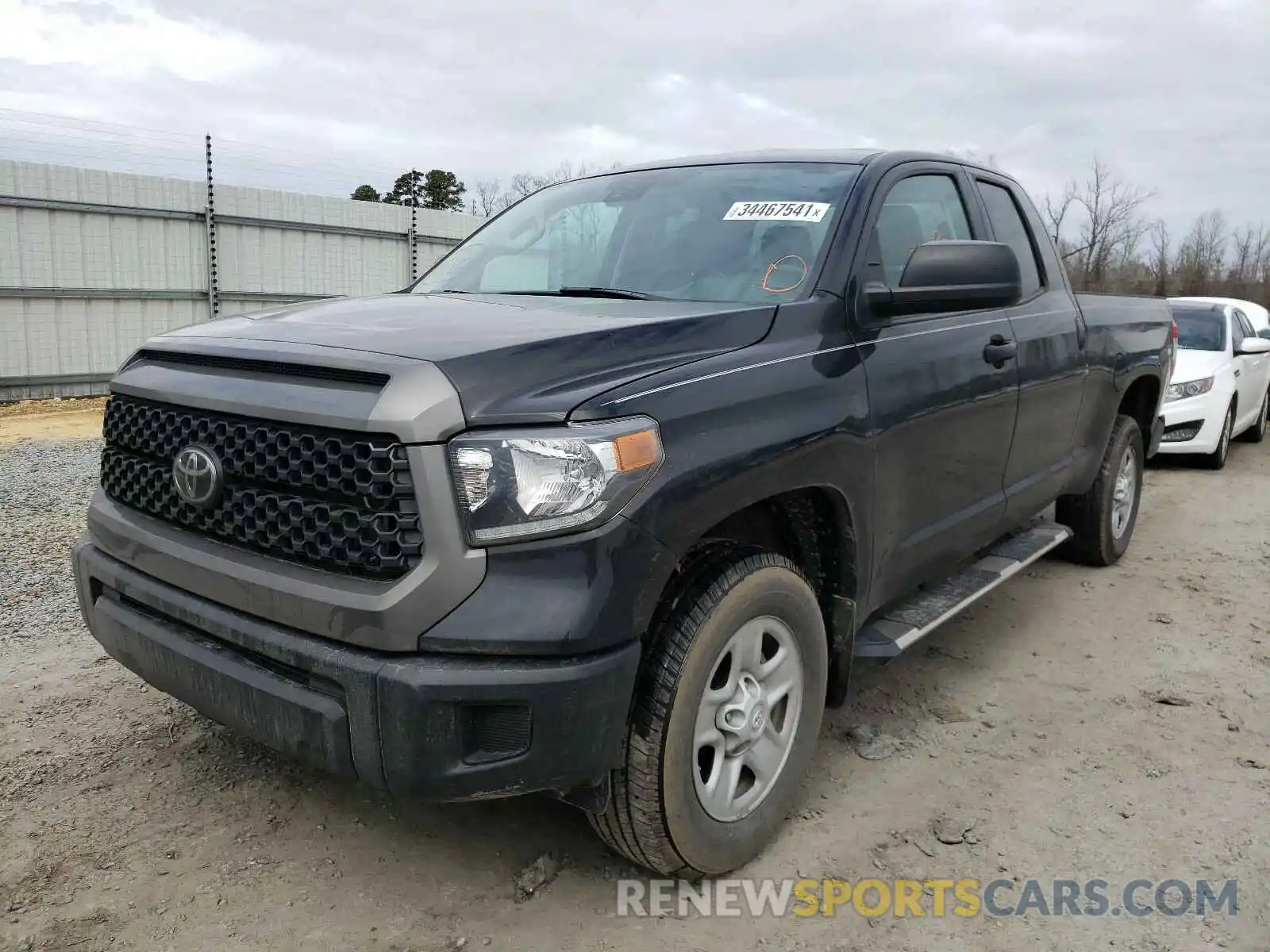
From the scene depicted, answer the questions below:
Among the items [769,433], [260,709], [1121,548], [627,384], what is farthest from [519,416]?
[1121,548]

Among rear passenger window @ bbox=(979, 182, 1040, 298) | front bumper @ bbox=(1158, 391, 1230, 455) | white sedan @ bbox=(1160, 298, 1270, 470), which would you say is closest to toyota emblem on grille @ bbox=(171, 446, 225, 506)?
rear passenger window @ bbox=(979, 182, 1040, 298)

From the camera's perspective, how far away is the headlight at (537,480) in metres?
2.00

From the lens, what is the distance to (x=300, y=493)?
85.5 inches

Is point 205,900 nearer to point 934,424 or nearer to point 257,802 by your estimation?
point 257,802

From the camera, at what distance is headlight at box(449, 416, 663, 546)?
2004mm

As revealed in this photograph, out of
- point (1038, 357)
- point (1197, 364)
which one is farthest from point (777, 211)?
point (1197, 364)

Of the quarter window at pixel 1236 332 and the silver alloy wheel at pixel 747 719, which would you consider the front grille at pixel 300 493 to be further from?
the quarter window at pixel 1236 332

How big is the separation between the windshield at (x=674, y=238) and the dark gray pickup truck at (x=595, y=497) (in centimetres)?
1

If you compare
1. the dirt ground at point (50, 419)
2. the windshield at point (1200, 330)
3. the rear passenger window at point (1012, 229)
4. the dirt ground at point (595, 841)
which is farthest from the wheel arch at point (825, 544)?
the dirt ground at point (50, 419)

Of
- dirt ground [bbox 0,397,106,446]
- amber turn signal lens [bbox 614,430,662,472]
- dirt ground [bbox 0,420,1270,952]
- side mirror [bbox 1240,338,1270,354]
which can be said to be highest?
side mirror [bbox 1240,338,1270,354]

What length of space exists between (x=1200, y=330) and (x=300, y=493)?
9.78m

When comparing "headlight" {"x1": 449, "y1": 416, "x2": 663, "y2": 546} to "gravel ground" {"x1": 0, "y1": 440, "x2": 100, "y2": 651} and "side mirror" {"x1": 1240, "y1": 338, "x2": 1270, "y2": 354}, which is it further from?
"side mirror" {"x1": 1240, "y1": 338, "x2": 1270, "y2": 354}

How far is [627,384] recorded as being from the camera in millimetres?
2205

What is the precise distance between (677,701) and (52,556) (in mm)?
4198
